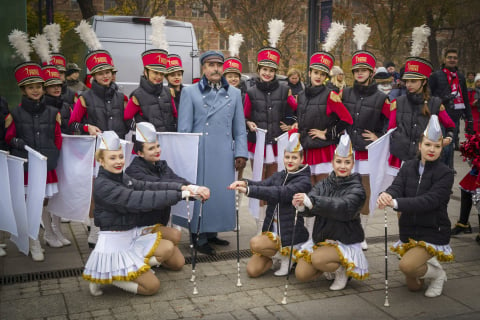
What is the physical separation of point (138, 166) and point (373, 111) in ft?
9.18

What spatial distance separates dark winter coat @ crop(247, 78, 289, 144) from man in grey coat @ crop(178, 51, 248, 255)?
525 mm


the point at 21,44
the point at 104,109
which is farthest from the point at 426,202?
the point at 21,44

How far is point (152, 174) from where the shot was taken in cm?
577

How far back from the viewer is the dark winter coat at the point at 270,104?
6988 mm

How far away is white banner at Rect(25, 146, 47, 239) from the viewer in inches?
234

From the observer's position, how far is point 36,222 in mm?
5934

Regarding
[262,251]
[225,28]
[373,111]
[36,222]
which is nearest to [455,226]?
[373,111]

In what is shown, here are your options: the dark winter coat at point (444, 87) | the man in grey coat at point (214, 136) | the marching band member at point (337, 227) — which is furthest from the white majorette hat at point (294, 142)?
the dark winter coat at point (444, 87)

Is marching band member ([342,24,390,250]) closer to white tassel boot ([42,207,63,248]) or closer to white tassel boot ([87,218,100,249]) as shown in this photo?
white tassel boot ([87,218,100,249])

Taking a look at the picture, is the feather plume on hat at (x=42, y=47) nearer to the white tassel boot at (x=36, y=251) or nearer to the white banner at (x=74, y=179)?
the white banner at (x=74, y=179)

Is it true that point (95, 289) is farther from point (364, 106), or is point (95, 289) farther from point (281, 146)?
point (364, 106)

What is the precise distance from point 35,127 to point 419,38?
15.4 ft

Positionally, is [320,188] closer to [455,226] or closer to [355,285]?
[355,285]

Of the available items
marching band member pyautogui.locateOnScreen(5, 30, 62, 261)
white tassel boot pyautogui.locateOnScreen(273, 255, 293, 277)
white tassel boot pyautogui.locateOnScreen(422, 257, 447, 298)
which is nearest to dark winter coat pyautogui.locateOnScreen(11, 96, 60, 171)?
marching band member pyautogui.locateOnScreen(5, 30, 62, 261)
